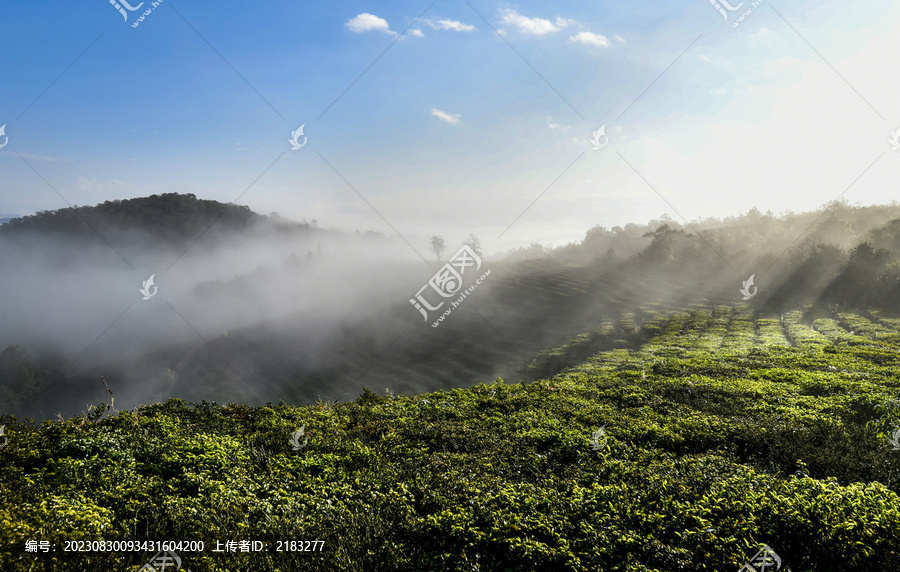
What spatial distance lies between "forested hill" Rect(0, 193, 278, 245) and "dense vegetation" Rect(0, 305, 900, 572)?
136445 mm

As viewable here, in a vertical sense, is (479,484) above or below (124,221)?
below

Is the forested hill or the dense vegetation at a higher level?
the forested hill

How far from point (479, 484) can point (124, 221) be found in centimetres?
14753

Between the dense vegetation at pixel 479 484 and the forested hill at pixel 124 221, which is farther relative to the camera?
the forested hill at pixel 124 221

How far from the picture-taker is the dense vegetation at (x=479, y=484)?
528 cm

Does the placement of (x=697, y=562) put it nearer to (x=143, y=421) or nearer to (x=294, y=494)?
(x=294, y=494)

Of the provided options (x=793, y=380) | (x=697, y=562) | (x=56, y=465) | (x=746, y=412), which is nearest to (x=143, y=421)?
(x=56, y=465)

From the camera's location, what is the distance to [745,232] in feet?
338

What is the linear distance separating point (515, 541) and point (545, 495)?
1.47 m

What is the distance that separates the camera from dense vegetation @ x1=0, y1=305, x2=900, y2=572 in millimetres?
5281

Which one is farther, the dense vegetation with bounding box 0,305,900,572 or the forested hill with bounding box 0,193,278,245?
the forested hill with bounding box 0,193,278,245

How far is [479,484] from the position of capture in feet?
23.5

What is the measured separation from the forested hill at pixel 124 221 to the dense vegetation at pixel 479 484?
448 feet

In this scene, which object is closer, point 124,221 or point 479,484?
point 479,484
